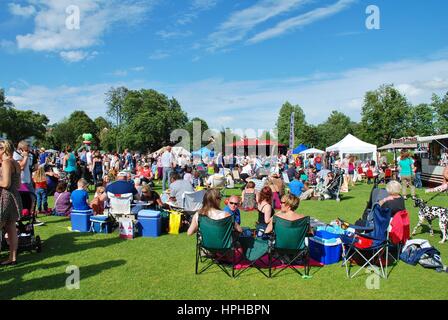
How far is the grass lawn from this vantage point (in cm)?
435

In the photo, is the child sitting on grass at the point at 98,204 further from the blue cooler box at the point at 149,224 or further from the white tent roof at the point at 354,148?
the white tent roof at the point at 354,148

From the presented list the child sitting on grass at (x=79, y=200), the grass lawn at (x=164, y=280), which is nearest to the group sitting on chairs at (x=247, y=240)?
the grass lawn at (x=164, y=280)

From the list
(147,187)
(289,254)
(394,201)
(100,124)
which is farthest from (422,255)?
(100,124)

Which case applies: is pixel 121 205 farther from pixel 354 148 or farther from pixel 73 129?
pixel 73 129

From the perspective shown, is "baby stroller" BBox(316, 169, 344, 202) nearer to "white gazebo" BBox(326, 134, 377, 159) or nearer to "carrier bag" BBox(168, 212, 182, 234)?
"carrier bag" BBox(168, 212, 182, 234)

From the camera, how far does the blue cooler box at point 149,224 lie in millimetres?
7336

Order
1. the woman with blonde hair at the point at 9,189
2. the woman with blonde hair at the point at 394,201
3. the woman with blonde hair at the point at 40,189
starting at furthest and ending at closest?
Result: the woman with blonde hair at the point at 40,189, the woman with blonde hair at the point at 394,201, the woman with blonde hair at the point at 9,189

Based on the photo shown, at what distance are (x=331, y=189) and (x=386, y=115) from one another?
4166 cm

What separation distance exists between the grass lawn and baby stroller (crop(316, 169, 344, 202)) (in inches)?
234

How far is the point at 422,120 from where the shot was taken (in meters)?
51.7

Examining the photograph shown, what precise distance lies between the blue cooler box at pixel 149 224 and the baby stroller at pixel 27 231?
1879 mm

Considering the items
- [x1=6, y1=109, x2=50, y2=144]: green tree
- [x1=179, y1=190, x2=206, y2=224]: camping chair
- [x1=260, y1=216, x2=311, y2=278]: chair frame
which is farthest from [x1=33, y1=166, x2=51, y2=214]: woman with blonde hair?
[x1=6, y1=109, x2=50, y2=144]: green tree

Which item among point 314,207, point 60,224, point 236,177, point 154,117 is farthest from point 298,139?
point 60,224
